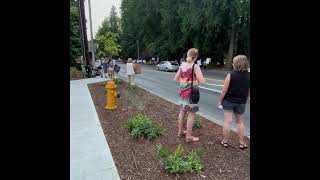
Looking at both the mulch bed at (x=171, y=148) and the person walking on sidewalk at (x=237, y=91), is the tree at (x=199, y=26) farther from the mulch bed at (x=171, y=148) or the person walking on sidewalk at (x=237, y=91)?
the person walking on sidewalk at (x=237, y=91)

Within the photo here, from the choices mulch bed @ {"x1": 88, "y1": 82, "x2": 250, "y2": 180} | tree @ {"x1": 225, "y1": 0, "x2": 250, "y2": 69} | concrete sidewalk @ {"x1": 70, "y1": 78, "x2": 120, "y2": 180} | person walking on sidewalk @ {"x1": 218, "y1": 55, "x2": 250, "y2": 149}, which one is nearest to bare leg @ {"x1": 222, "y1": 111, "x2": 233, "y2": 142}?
person walking on sidewalk @ {"x1": 218, "y1": 55, "x2": 250, "y2": 149}

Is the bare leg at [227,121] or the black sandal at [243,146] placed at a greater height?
the bare leg at [227,121]

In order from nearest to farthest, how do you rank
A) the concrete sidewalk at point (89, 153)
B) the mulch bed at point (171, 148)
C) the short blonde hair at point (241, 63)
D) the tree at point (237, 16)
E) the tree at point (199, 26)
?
1. the concrete sidewalk at point (89, 153)
2. the mulch bed at point (171, 148)
3. the short blonde hair at point (241, 63)
4. the tree at point (237, 16)
5. the tree at point (199, 26)

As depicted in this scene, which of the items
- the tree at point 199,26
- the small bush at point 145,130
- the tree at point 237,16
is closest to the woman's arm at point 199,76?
the small bush at point 145,130

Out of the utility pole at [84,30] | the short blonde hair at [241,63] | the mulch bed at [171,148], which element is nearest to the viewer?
the mulch bed at [171,148]

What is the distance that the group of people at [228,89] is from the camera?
535 cm

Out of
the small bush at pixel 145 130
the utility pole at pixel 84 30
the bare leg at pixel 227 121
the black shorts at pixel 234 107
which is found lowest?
the small bush at pixel 145 130

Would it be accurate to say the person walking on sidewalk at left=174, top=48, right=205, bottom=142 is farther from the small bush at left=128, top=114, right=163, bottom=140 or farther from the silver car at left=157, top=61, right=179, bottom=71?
the silver car at left=157, top=61, right=179, bottom=71

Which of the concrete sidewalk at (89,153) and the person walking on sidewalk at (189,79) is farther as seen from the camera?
the person walking on sidewalk at (189,79)

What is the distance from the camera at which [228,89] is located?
5.45 meters

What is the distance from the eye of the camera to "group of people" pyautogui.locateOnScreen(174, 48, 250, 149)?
5352 millimetres
